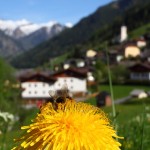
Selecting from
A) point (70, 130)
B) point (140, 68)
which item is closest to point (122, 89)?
point (140, 68)

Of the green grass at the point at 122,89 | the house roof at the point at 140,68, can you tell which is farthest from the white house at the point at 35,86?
the house roof at the point at 140,68

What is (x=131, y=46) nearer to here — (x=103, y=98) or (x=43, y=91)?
(x=43, y=91)

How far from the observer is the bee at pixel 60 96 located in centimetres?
217

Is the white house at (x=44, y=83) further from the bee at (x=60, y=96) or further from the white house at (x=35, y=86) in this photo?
the bee at (x=60, y=96)

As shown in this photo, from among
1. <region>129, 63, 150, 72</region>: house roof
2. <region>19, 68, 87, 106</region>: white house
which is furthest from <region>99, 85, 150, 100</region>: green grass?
<region>129, 63, 150, 72</region>: house roof

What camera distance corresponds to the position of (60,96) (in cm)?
229

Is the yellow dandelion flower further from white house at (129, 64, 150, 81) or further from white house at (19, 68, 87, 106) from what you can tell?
white house at (129, 64, 150, 81)

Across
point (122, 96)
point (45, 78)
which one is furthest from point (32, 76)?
point (122, 96)

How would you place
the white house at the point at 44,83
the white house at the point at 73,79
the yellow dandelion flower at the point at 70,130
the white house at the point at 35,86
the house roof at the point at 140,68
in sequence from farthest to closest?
the house roof at the point at 140,68 → the white house at the point at 73,79 → the white house at the point at 44,83 → the white house at the point at 35,86 → the yellow dandelion flower at the point at 70,130

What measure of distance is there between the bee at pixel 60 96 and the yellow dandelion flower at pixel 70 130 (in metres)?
0.09

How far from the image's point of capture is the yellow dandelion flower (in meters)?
1.75

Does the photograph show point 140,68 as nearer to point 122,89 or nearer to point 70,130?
point 122,89

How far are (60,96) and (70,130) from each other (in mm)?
473

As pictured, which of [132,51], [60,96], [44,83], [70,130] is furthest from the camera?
[132,51]
